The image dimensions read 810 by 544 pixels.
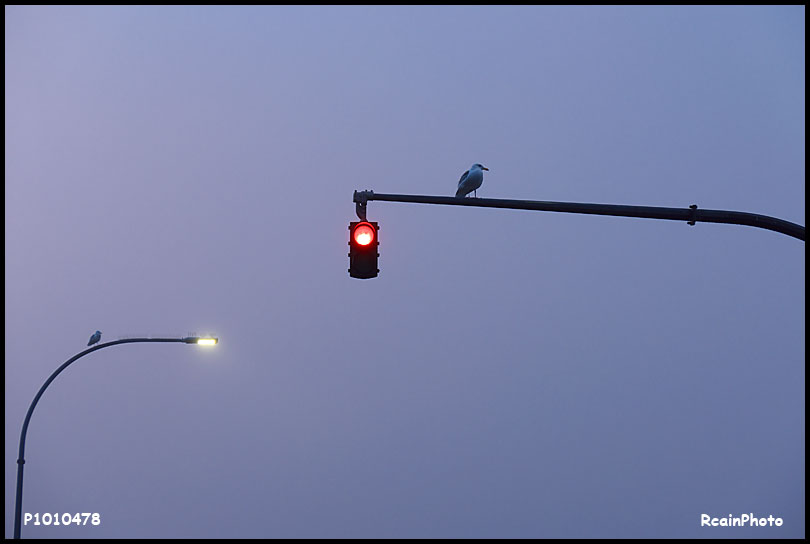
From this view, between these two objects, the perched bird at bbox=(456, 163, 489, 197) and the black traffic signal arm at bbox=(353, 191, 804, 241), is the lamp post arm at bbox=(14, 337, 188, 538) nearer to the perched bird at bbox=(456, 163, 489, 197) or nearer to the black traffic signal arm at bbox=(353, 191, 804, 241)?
the perched bird at bbox=(456, 163, 489, 197)

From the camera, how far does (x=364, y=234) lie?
9.63 m

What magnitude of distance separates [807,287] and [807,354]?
1.40 metres

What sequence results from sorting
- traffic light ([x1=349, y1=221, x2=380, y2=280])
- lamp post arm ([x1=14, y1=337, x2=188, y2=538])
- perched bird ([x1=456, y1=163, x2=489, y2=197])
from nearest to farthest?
1. traffic light ([x1=349, y1=221, x2=380, y2=280])
2. perched bird ([x1=456, y1=163, x2=489, y2=197])
3. lamp post arm ([x1=14, y1=337, x2=188, y2=538])

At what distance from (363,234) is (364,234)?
0.01 meters

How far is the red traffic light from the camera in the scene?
31.5 feet

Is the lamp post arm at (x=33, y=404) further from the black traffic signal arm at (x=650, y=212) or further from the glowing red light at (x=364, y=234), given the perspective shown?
the black traffic signal arm at (x=650, y=212)

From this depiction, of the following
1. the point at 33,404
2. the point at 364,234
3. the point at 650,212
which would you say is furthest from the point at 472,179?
the point at 33,404

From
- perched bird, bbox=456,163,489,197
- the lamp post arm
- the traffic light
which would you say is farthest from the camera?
the lamp post arm

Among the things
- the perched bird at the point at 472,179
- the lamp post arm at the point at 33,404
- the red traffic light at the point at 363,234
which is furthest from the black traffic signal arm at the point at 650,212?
the lamp post arm at the point at 33,404

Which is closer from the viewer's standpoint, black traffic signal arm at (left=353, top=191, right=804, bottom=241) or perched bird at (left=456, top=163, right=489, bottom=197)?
black traffic signal arm at (left=353, top=191, right=804, bottom=241)

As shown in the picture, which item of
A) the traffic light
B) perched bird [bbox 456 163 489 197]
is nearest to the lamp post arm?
perched bird [bbox 456 163 489 197]

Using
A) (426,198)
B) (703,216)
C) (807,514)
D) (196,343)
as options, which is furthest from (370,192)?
(196,343)

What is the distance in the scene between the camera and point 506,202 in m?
9.43

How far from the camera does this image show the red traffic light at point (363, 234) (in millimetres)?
9602
